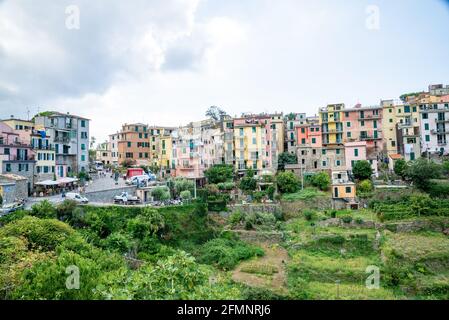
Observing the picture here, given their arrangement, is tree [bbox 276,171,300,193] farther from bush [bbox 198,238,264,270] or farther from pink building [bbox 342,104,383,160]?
pink building [bbox 342,104,383,160]

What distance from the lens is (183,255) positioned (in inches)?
239

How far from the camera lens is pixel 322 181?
84.2 feet

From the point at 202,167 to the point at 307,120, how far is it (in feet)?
47.6

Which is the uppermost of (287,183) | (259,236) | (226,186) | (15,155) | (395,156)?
(15,155)

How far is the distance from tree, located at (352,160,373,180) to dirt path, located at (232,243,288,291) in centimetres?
1136

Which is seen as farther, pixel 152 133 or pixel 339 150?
pixel 152 133

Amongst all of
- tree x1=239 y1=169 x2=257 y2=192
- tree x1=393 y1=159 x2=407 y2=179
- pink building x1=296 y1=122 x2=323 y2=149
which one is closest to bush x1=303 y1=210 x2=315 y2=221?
tree x1=239 y1=169 x2=257 y2=192

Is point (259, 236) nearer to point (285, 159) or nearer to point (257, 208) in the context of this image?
point (257, 208)

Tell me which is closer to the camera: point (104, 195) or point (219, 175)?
point (104, 195)

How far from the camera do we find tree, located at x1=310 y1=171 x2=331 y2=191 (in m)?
25.6

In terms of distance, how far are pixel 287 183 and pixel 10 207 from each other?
18574 millimetres

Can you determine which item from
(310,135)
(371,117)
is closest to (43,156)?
(310,135)
